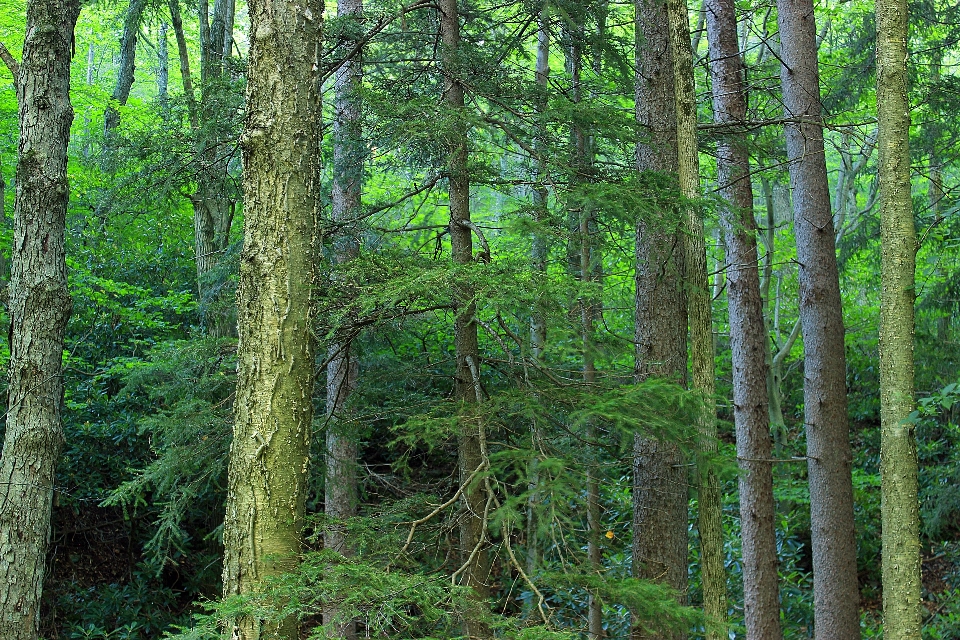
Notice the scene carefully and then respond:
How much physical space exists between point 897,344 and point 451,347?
753cm

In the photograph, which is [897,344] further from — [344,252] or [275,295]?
[344,252]

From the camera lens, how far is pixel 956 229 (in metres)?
9.62

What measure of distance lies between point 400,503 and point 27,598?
321cm

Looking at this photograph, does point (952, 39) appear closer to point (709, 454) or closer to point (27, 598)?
point (709, 454)

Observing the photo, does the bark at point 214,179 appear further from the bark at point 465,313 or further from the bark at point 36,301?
the bark at point 465,313

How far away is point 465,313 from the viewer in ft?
15.8

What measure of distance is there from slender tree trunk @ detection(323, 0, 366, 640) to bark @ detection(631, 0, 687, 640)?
7.39 ft

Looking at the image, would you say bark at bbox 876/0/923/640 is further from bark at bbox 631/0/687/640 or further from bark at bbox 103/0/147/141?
bark at bbox 103/0/147/141

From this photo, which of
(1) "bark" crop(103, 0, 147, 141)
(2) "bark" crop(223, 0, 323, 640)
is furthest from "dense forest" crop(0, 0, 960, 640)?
(1) "bark" crop(103, 0, 147, 141)

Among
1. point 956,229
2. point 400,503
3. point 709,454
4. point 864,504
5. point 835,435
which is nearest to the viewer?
point 709,454

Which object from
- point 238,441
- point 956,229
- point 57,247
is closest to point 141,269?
point 57,247

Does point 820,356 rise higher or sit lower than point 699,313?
lower

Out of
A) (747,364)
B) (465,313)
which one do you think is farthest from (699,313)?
(747,364)

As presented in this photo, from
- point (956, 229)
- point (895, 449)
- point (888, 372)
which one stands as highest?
point (956, 229)
